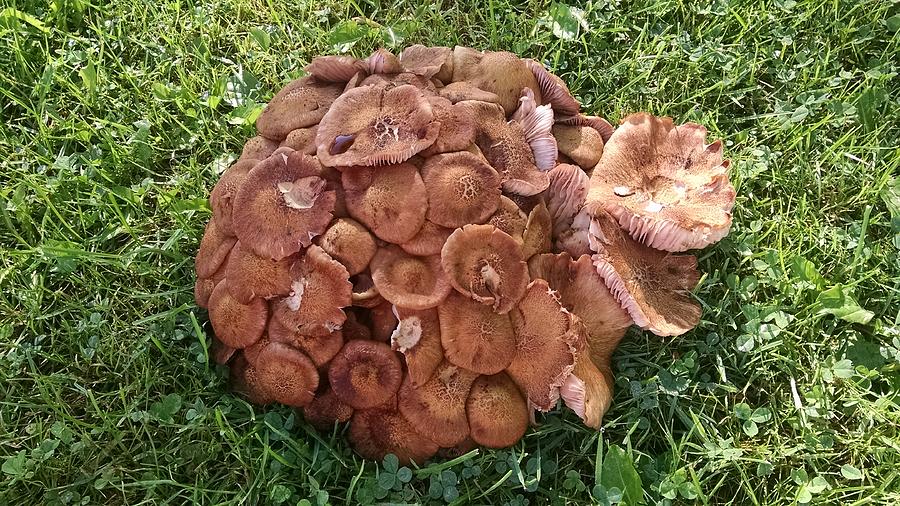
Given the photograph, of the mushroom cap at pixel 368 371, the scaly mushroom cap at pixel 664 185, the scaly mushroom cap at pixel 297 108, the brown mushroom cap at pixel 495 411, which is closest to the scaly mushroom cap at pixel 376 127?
the scaly mushroom cap at pixel 297 108

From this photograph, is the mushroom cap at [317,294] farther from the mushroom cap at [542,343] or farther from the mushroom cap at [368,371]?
the mushroom cap at [542,343]

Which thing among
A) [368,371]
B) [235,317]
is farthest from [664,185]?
[235,317]

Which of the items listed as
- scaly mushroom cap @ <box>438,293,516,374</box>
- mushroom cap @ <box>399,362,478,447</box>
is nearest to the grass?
mushroom cap @ <box>399,362,478,447</box>

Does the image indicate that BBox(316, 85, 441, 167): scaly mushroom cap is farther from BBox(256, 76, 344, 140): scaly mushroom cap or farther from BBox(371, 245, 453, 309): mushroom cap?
BBox(371, 245, 453, 309): mushroom cap

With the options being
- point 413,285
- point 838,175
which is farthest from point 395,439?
point 838,175

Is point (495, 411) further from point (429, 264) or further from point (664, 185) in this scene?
point (664, 185)

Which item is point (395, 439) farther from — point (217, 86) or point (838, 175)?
point (838, 175)

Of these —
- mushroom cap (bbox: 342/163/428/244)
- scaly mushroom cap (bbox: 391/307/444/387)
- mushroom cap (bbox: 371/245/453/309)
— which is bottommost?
scaly mushroom cap (bbox: 391/307/444/387)
